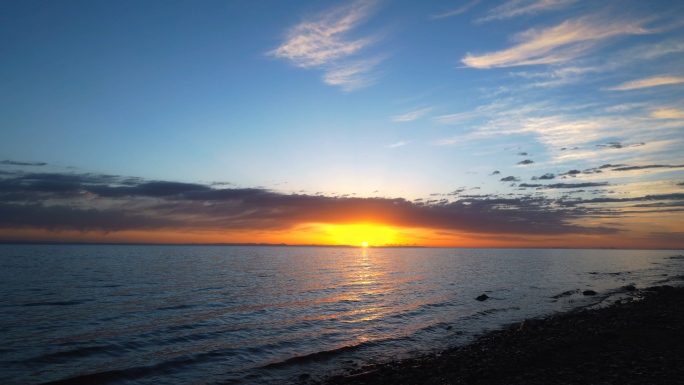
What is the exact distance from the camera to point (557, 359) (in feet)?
62.7

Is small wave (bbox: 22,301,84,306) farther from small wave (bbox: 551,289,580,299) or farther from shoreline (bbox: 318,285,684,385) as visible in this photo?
small wave (bbox: 551,289,580,299)

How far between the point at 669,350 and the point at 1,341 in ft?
128

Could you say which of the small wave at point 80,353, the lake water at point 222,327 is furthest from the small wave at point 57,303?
the small wave at point 80,353

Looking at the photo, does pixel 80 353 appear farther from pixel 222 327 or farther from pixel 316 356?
pixel 316 356

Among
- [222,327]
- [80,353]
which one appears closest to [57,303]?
[80,353]

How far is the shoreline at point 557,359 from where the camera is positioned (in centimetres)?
1614

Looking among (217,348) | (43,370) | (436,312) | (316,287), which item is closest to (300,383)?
(217,348)

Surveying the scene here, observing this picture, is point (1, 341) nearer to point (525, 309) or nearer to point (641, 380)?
point (641, 380)

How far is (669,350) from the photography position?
19672 millimetres

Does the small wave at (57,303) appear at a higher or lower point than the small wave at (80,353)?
lower

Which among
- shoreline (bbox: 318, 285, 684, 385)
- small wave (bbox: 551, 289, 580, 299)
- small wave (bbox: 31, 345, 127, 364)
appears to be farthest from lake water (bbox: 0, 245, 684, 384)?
shoreline (bbox: 318, 285, 684, 385)

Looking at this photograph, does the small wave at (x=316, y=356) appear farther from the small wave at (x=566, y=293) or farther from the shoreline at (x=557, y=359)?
A: the small wave at (x=566, y=293)

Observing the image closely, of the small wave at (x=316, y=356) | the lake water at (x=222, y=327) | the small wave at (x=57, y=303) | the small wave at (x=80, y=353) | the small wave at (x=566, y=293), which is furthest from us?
the small wave at (x=566, y=293)

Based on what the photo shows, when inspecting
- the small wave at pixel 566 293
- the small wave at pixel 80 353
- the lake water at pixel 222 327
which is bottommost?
the small wave at pixel 566 293
